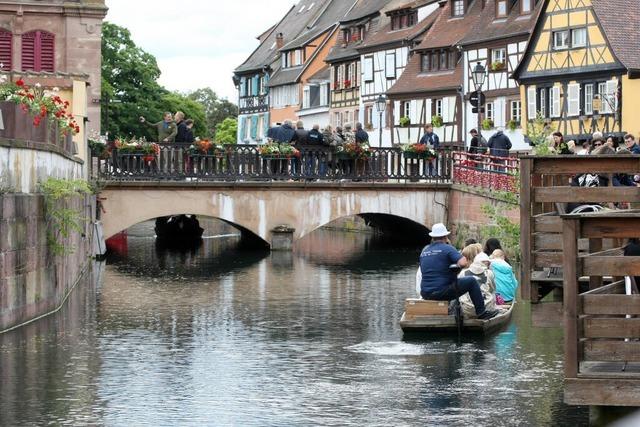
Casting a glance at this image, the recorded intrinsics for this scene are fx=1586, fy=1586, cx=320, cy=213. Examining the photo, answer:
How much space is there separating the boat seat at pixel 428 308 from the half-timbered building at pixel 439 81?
153 ft

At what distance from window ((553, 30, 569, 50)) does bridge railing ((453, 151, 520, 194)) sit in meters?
13.4

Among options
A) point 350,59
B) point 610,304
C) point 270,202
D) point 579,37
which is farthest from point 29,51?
point 350,59

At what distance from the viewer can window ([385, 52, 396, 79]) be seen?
78312 mm

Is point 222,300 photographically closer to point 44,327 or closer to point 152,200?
point 44,327

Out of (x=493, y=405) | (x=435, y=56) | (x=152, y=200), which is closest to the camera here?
(x=493, y=405)

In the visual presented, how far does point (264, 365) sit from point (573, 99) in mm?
41369

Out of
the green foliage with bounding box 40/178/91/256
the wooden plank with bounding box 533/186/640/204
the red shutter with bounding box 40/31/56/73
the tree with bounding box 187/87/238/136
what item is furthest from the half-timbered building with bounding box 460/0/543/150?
the tree with bounding box 187/87/238/136

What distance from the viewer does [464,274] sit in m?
22.0

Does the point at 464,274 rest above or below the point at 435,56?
below

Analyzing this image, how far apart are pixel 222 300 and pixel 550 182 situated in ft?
36.4

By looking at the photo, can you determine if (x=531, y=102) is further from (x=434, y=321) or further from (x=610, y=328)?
(x=610, y=328)

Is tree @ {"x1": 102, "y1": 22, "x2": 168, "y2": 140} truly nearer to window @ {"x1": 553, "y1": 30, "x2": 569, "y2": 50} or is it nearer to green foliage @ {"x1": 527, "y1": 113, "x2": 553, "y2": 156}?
A: window @ {"x1": 553, "y1": 30, "x2": 569, "y2": 50}

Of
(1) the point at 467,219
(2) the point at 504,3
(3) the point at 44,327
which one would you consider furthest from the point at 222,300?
(2) the point at 504,3

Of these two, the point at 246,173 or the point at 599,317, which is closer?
the point at 599,317
